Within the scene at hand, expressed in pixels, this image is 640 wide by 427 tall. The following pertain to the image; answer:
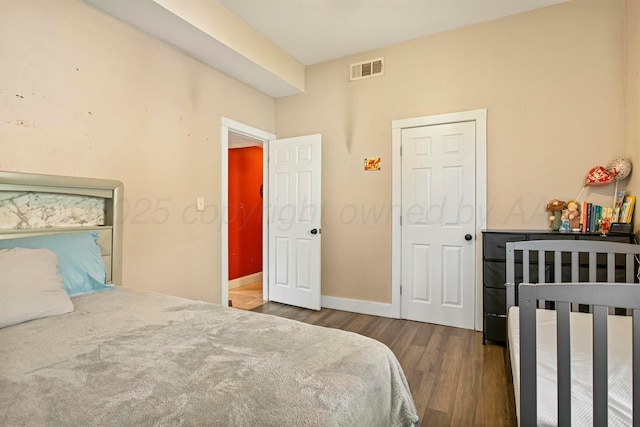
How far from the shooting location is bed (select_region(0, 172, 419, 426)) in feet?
2.56

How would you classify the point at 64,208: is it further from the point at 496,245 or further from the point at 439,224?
the point at 496,245

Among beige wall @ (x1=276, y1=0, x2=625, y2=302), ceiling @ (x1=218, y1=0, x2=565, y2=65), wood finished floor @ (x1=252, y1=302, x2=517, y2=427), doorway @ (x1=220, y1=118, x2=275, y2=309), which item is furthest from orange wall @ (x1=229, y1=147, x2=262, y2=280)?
ceiling @ (x1=218, y1=0, x2=565, y2=65)

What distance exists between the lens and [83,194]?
2.06 meters

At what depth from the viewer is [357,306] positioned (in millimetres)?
3525

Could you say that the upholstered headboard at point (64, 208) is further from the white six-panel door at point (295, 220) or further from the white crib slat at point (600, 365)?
the white crib slat at point (600, 365)

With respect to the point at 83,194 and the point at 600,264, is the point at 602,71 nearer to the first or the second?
the point at 600,264

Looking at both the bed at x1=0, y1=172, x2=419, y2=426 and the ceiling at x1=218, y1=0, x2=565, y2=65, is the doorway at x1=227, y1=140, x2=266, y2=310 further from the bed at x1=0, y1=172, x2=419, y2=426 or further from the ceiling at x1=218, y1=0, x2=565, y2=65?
the bed at x1=0, y1=172, x2=419, y2=426

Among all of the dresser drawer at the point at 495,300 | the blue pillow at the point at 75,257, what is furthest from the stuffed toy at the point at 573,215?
the blue pillow at the point at 75,257

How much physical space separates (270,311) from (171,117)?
2.21m

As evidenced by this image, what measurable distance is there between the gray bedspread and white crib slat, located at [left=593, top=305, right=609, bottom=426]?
0.58 metres

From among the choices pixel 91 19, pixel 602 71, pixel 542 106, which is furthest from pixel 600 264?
pixel 91 19

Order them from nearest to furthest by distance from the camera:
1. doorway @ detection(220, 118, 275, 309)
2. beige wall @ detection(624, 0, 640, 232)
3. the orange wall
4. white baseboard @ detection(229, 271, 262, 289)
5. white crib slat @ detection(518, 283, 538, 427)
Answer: white crib slat @ detection(518, 283, 538, 427), beige wall @ detection(624, 0, 640, 232), doorway @ detection(220, 118, 275, 309), white baseboard @ detection(229, 271, 262, 289), the orange wall

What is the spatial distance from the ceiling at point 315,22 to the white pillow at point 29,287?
5.66 ft

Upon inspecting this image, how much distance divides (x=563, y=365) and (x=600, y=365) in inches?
3.1
